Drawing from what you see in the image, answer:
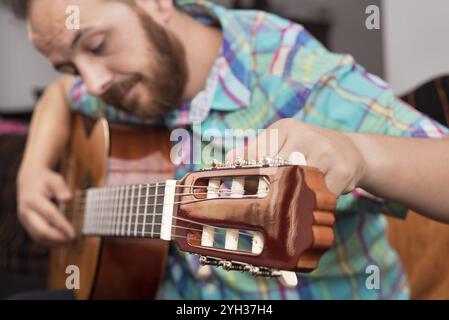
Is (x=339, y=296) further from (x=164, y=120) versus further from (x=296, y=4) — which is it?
(x=296, y=4)

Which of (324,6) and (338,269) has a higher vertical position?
(324,6)

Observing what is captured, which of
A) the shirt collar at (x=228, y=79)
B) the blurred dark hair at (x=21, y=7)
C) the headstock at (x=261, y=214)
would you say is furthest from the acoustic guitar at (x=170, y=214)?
the blurred dark hair at (x=21, y=7)

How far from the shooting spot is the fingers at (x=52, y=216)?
1042 millimetres

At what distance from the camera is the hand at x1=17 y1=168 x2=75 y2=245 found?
1.05m

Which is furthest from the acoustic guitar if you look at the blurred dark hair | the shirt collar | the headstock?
the blurred dark hair

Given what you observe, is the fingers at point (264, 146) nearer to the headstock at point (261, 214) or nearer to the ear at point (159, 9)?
the headstock at point (261, 214)

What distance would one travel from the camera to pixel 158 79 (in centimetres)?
86

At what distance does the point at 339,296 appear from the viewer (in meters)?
0.80

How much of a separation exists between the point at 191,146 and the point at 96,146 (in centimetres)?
22

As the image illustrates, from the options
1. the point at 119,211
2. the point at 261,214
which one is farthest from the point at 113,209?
the point at 261,214

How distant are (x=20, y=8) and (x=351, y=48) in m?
0.56

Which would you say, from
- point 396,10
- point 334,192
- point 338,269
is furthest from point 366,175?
point 396,10

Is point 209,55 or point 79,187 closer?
point 209,55

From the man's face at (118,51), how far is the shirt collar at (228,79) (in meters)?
0.05
